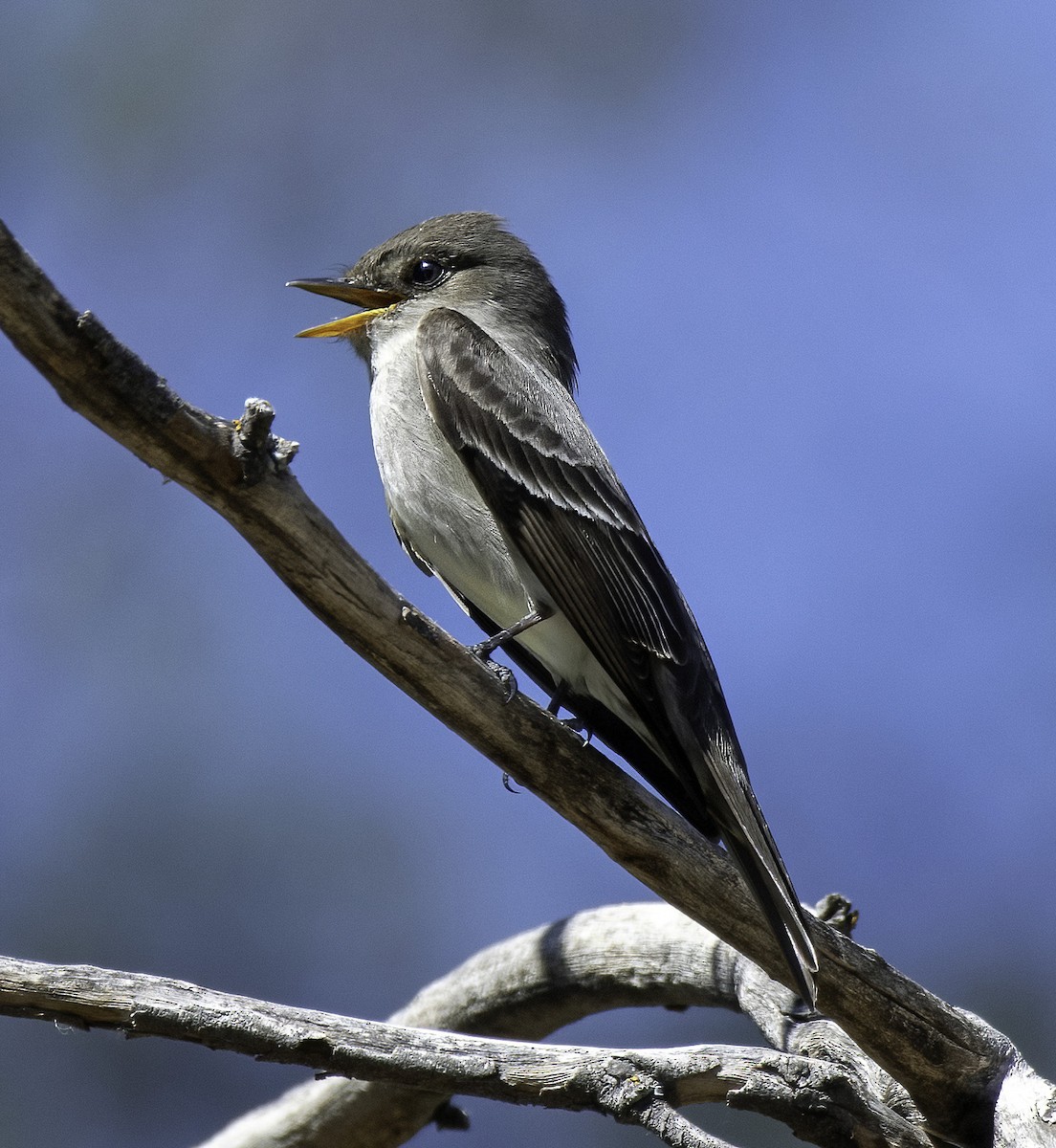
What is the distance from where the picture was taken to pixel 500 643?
3957mm

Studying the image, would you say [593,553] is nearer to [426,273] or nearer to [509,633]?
[509,633]

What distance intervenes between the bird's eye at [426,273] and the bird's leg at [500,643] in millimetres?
1758

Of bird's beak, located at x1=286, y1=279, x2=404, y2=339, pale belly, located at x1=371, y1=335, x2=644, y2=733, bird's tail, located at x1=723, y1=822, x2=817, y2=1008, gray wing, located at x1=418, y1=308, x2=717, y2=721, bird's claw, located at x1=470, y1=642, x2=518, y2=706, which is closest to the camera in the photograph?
bird's tail, located at x1=723, y1=822, x2=817, y2=1008

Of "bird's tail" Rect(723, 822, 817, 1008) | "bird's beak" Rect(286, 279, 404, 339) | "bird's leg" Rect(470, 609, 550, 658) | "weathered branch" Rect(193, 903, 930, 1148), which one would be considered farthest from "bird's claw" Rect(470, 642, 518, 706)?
Answer: "bird's beak" Rect(286, 279, 404, 339)

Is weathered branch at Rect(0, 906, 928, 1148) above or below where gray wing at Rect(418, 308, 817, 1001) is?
below

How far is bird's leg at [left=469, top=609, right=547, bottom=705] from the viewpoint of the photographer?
10.7 ft

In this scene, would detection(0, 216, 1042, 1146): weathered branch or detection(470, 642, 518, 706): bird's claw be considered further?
detection(470, 642, 518, 706): bird's claw

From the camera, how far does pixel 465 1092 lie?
2914mm

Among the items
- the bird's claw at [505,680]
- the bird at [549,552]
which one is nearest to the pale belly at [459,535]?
the bird at [549,552]

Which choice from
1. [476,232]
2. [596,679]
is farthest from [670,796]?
[476,232]

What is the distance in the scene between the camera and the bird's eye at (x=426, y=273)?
5.23 meters

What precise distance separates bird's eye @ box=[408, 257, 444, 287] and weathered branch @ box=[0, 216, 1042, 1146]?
2.50 metres

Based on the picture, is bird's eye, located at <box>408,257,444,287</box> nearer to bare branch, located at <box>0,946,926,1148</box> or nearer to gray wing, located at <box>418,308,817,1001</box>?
gray wing, located at <box>418,308,817,1001</box>

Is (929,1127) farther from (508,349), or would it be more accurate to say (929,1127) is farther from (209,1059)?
(209,1059)
